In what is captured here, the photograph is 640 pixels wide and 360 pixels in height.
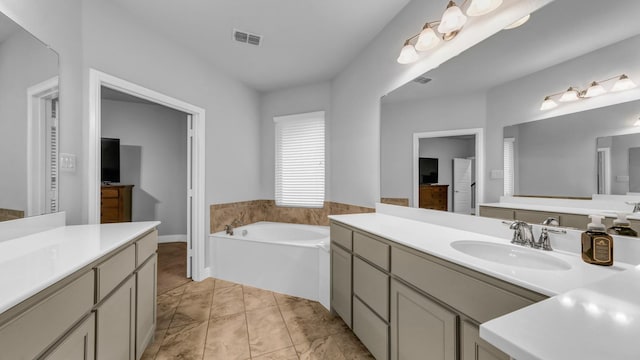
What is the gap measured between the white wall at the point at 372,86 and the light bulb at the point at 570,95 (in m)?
0.41

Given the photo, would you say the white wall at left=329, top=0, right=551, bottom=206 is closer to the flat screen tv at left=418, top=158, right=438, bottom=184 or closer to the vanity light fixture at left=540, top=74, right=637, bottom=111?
the flat screen tv at left=418, top=158, right=438, bottom=184

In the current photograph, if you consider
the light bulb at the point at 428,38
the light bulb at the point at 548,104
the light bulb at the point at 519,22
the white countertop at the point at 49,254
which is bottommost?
the white countertop at the point at 49,254

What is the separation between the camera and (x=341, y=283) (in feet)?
6.57

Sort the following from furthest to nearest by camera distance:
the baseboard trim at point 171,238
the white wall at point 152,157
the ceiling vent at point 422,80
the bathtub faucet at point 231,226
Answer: the baseboard trim at point 171,238, the white wall at point 152,157, the bathtub faucet at point 231,226, the ceiling vent at point 422,80

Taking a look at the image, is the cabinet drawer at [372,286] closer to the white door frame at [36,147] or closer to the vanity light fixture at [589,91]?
the vanity light fixture at [589,91]

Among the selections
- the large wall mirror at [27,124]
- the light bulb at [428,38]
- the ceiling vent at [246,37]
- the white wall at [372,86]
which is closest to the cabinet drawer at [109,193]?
the large wall mirror at [27,124]

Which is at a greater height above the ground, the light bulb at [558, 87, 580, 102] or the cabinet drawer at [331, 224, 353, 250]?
the light bulb at [558, 87, 580, 102]

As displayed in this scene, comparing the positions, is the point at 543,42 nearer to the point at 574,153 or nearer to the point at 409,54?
the point at 574,153

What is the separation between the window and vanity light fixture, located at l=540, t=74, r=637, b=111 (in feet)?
8.28

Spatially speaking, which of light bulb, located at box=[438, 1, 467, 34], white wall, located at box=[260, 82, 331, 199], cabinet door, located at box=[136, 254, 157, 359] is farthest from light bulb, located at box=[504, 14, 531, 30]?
cabinet door, located at box=[136, 254, 157, 359]

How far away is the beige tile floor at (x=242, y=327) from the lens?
170 cm

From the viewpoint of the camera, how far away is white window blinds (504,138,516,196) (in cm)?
137

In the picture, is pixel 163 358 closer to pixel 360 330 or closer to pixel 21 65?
pixel 360 330

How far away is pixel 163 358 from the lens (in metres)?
1.63
